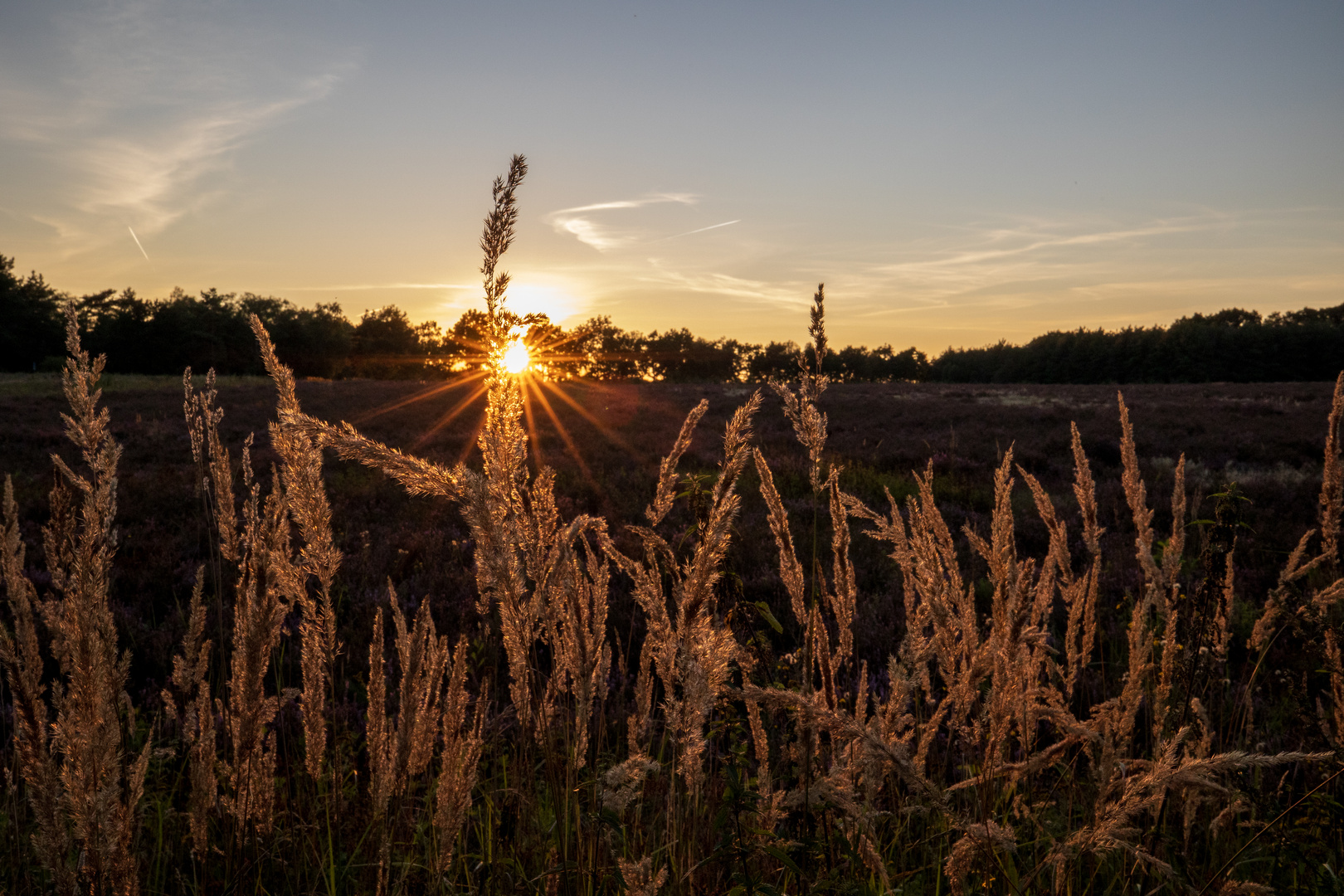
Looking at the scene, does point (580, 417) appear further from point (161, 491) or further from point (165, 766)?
point (165, 766)

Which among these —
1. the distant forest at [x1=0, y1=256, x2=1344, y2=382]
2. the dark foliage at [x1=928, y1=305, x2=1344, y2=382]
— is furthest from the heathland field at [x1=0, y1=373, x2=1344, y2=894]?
the dark foliage at [x1=928, y1=305, x2=1344, y2=382]

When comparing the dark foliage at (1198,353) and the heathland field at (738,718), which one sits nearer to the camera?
the heathland field at (738,718)

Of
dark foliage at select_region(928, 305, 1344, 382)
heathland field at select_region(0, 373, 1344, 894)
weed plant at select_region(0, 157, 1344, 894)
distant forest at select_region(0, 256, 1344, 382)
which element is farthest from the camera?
dark foliage at select_region(928, 305, 1344, 382)

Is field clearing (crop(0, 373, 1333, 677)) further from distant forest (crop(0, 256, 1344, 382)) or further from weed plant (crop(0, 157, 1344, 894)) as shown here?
distant forest (crop(0, 256, 1344, 382))

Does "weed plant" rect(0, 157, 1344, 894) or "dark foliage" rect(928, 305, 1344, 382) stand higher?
"dark foliage" rect(928, 305, 1344, 382)

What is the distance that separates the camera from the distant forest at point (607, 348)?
58188 mm

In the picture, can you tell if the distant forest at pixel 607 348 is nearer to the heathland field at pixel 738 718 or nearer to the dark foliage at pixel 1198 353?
the dark foliage at pixel 1198 353

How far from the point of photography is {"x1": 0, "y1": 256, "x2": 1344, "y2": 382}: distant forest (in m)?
58.2

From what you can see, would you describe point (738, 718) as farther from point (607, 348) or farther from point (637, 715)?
point (607, 348)

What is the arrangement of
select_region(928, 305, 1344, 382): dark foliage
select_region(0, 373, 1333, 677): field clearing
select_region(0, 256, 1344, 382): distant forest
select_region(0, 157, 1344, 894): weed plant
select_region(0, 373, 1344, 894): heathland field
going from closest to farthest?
select_region(0, 157, 1344, 894): weed plant
select_region(0, 373, 1344, 894): heathland field
select_region(0, 373, 1333, 677): field clearing
select_region(0, 256, 1344, 382): distant forest
select_region(928, 305, 1344, 382): dark foliage

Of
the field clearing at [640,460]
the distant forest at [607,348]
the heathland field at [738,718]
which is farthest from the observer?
the distant forest at [607,348]

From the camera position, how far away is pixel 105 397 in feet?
63.6

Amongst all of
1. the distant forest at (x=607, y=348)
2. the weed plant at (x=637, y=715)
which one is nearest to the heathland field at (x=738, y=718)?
the weed plant at (x=637, y=715)

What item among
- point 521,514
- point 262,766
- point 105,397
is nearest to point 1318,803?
point 521,514
